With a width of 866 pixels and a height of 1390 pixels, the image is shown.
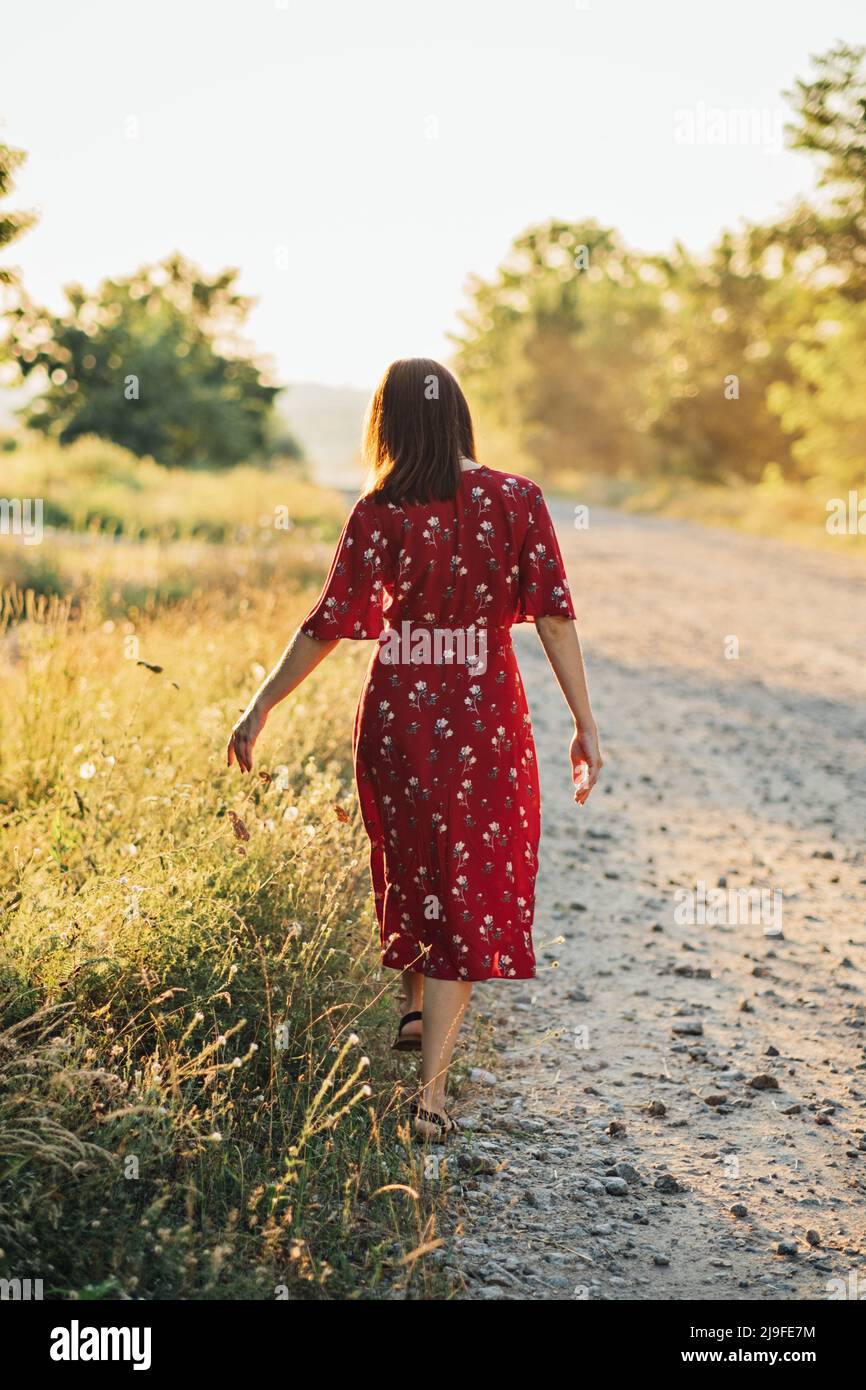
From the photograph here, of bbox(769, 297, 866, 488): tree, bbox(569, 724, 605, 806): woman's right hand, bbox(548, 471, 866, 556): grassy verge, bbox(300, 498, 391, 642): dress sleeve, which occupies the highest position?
bbox(769, 297, 866, 488): tree

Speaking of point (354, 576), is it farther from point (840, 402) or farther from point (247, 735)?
point (840, 402)

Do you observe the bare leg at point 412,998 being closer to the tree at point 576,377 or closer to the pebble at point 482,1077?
the pebble at point 482,1077

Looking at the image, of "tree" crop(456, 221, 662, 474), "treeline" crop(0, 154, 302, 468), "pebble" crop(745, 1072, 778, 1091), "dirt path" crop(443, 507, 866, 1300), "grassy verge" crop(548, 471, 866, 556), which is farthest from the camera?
"tree" crop(456, 221, 662, 474)

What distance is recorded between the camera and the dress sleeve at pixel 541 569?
3.83 meters

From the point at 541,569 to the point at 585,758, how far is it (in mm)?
577

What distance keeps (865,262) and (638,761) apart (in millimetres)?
21237

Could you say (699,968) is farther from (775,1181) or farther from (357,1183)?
(357,1183)

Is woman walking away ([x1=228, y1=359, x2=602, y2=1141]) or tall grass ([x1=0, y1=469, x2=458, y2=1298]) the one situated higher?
woman walking away ([x1=228, y1=359, x2=602, y2=1141])

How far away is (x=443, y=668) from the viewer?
388cm

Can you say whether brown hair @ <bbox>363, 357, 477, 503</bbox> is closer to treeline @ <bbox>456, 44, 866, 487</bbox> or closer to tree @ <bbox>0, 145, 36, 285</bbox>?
tree @ <bbox>0, 145, 36, 285</bbox>

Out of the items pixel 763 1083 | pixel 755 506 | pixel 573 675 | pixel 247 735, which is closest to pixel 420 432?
pixel 573 675

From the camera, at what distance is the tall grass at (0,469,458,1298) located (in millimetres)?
3027

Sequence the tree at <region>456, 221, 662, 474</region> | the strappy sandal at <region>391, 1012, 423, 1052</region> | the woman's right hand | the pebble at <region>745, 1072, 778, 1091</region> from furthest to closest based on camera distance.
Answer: the tree at <region>456, 221, 662, 474</region> → the pebble at <region>745, 1072, 778, 1091</region> → the strappy sandal at <region>391, 1012, 423, 1052</region> → the woman's right hand

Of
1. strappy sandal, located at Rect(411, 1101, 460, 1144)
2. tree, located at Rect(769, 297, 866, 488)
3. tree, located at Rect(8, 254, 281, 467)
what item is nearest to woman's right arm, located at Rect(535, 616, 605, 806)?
strappy sandal, located at Rect(411, 1101, 460, 1144)
